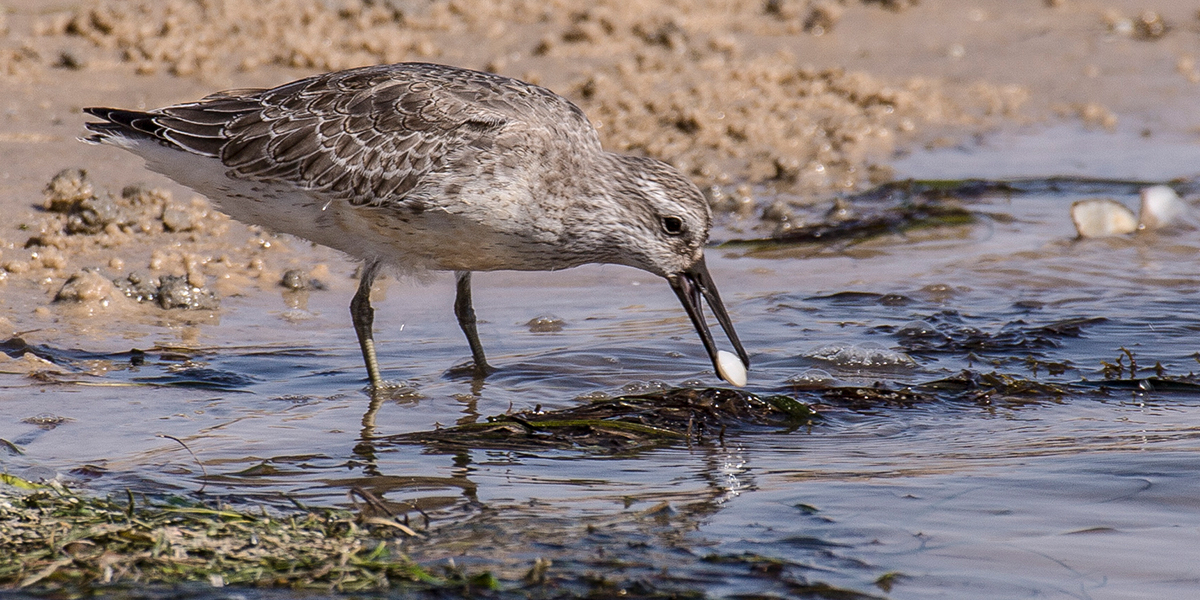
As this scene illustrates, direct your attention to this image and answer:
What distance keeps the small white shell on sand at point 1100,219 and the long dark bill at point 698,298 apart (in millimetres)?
3515

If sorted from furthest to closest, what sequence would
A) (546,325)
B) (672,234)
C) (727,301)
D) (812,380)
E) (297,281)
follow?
(727,301), (297,281), (546,325), (812,380), (672,234)

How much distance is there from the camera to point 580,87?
11.2 metres

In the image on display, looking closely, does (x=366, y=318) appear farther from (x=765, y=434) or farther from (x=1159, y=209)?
(x=1159, y=209)

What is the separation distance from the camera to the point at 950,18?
45.3ft

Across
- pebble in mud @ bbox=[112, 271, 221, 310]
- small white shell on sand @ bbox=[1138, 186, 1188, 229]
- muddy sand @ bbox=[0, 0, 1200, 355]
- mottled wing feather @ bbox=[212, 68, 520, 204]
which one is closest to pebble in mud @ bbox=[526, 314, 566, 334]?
muddy sand @ bbox=[0, 0, 1200, 355]

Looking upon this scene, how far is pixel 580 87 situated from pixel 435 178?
188 inches

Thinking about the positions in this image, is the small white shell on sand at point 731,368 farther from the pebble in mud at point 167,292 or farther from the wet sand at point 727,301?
the pebble in mud at point 167,292

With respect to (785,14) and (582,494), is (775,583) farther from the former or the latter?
(785,14)

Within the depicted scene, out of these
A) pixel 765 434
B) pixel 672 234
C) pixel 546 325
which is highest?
pixel 672 234

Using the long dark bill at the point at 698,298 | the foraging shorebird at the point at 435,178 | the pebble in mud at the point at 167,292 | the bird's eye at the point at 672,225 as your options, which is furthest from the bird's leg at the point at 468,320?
the pebble in mud at the point at 167,292

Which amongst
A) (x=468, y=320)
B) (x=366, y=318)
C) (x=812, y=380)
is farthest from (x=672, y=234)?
(x=366, y=318)

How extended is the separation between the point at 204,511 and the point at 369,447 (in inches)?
48.1

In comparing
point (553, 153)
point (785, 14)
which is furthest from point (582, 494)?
point (785, 14)

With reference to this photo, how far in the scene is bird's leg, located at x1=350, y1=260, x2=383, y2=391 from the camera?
266 inches
